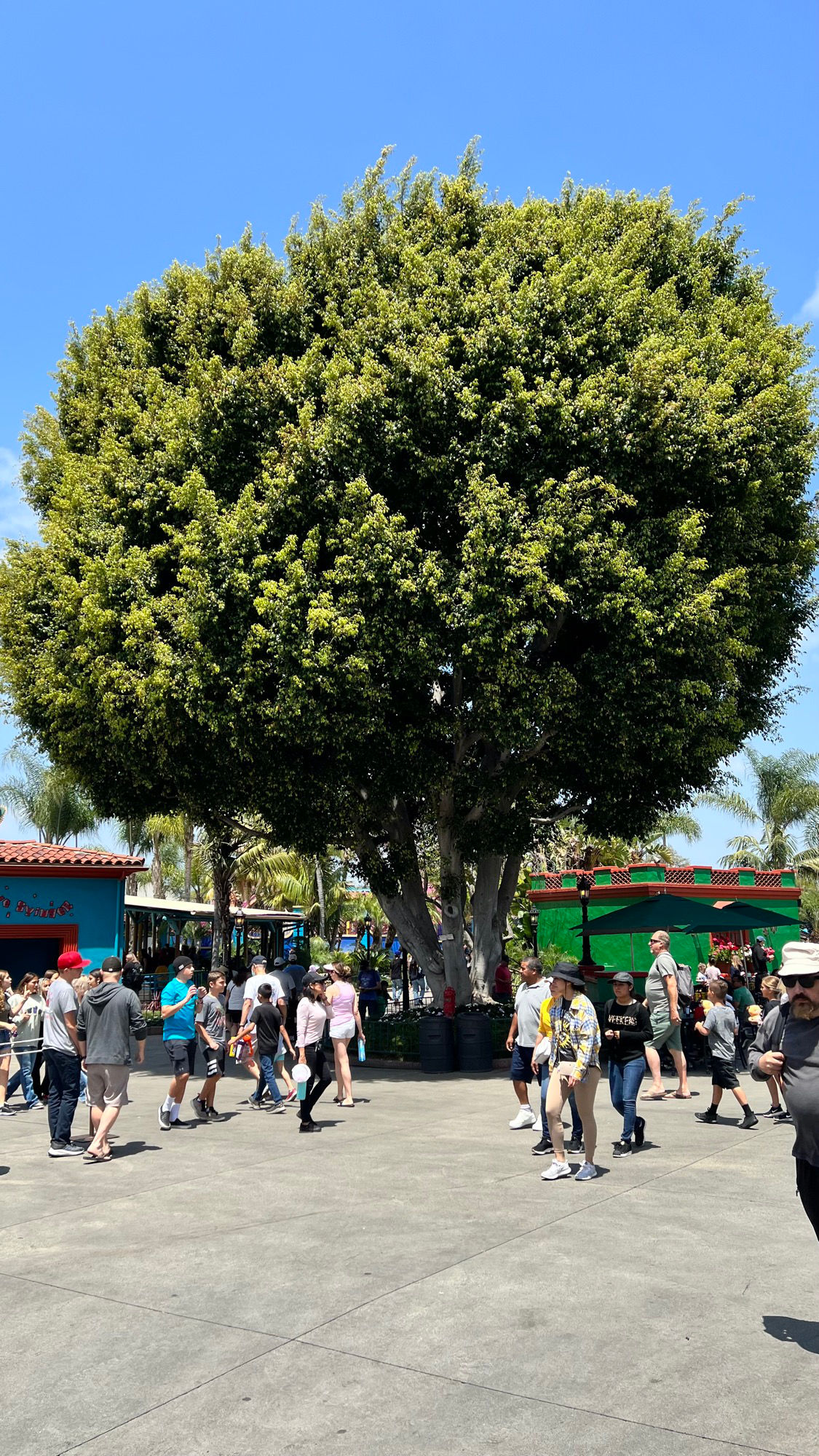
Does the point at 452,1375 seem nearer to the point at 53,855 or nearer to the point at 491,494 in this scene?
the point at 491,494

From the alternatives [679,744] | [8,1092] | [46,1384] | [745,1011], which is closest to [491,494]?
[679,744]

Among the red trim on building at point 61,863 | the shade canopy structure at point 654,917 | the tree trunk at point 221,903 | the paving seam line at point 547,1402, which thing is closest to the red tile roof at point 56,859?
the red trim on building at point 61,863

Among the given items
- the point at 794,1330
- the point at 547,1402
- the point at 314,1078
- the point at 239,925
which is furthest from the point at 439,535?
the point at 239,925

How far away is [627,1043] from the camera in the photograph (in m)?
9.85

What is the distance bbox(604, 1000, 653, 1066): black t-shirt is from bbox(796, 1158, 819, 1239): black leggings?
4.67 metres

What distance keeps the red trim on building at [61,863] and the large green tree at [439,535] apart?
4.38m

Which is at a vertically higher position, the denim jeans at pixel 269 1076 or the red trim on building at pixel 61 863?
the red trim on building at pixel 61 863

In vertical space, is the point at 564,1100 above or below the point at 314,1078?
below

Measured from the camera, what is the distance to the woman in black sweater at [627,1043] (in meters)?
9.84

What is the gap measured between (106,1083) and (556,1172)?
4.15 metres

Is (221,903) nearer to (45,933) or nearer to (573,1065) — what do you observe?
(45,933)

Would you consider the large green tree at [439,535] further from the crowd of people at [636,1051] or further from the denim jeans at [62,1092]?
the denim jeans at [62,1092]

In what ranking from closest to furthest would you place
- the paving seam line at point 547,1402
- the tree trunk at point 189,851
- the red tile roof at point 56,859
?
the paving seam line at point 547,1402 < the red tile roof at point 56,859 < the tree trunk at point 189,851

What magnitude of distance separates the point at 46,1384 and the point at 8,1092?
10.0m
